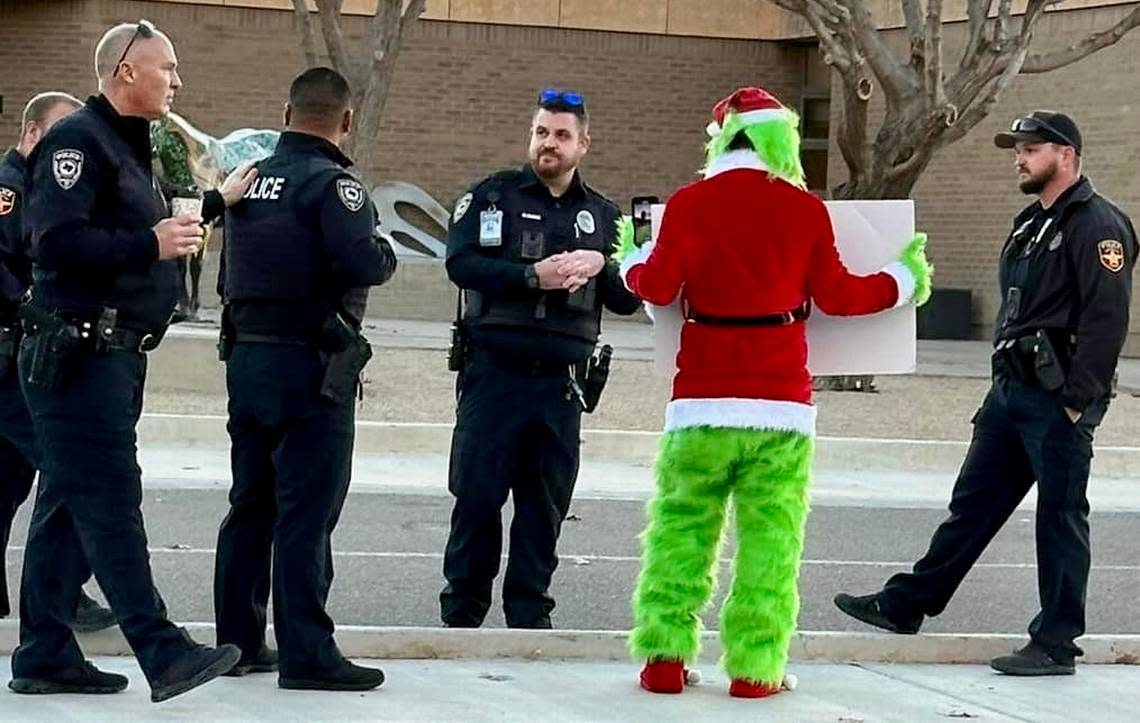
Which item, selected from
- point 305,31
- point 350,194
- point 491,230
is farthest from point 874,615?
point 305,31

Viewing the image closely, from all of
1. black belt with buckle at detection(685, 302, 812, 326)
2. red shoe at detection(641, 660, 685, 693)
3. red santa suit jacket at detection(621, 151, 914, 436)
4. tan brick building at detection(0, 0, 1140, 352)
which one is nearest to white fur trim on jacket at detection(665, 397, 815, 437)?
red santa suit jacket at detection(621, 151, 914, 436)

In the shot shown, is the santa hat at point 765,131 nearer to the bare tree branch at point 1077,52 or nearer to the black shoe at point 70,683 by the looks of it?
the black shoe at point 70,683

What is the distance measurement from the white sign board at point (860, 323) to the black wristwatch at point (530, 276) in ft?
2.02

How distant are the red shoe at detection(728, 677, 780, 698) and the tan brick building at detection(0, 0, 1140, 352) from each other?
76.1 feet

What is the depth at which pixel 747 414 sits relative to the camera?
6.74m

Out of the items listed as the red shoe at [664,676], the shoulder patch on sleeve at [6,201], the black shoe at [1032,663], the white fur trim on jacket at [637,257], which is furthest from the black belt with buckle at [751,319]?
the shoulder patch on sleeve at [6,201]

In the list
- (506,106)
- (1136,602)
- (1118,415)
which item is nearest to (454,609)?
(1136,602)

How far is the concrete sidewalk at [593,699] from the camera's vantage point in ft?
21.0

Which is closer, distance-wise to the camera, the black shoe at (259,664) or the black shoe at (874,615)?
the black shoe at (259,664)

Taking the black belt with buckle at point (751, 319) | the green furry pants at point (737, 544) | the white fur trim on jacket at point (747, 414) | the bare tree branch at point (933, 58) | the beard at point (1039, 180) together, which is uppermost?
the bare tree branch at point (933, 58)

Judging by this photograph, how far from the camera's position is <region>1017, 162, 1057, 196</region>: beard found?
25.6 feet

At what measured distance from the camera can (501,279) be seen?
7758 millimetres

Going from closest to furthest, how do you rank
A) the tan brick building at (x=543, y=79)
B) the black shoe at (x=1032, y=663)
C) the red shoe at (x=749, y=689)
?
the red shoe at (x=749, y=689) → the black shoe at (x=1032, y=663) → the tan brick building at (x=543, y=79)

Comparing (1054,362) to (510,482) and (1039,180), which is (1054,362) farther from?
(510,482)
